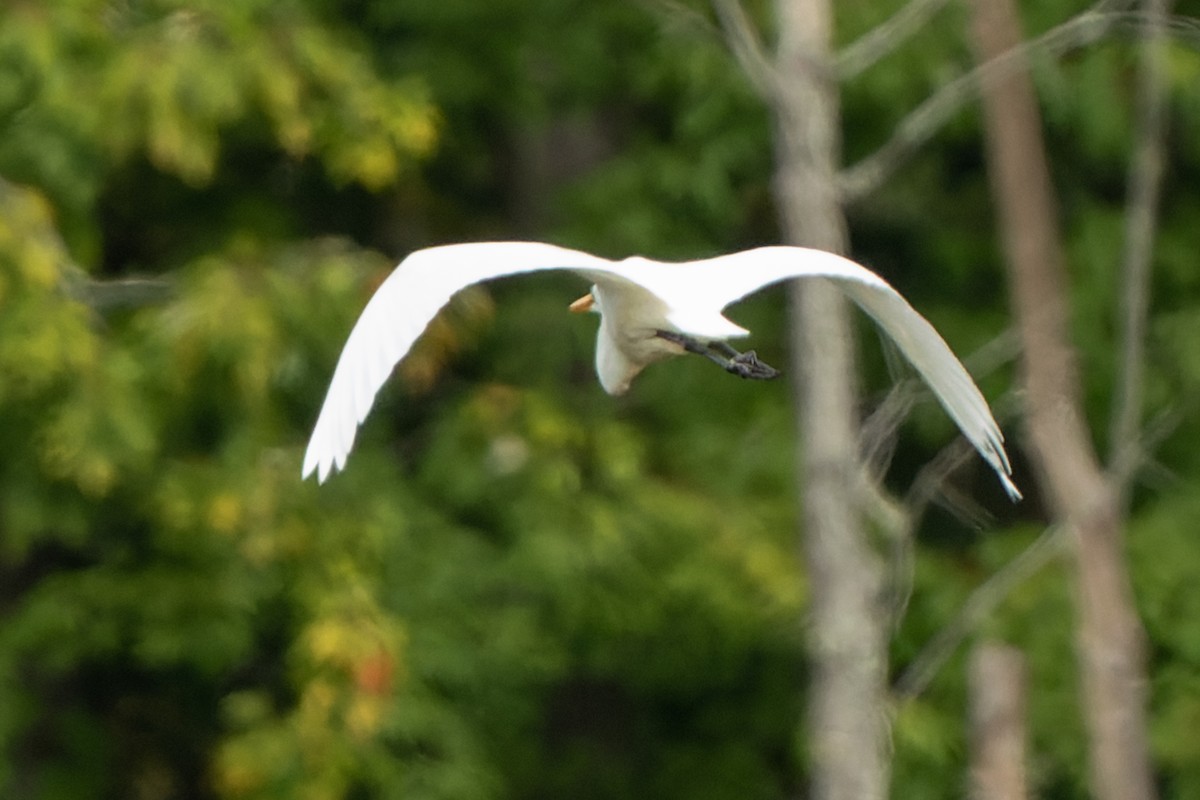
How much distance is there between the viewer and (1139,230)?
4.88 m

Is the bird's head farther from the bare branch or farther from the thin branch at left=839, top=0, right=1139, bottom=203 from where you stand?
the bare branch

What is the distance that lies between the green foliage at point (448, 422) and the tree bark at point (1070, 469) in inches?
32.4

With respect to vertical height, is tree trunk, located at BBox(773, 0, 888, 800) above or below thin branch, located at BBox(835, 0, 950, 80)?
below

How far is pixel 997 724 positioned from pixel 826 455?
0.69 meters

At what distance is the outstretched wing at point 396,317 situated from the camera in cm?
299

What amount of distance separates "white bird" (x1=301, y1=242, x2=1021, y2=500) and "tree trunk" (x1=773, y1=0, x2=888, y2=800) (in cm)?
123

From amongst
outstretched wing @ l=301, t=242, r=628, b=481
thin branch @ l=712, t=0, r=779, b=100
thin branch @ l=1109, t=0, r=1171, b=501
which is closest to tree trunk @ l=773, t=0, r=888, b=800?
thin branch @ l=712, t=0, r=779, b=100

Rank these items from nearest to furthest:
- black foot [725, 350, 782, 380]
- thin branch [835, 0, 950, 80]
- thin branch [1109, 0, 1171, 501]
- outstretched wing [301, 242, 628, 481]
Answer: outstretched wing [301, 242, 628, 481]
black foot [725, 350, 782, 380]
thin branch [1109, 0, 1171, 501]
thin branch [835, 0, 950, 80]

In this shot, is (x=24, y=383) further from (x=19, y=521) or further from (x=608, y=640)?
(x=608, y=640)

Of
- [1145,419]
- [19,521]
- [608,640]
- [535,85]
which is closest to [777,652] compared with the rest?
[608,640]

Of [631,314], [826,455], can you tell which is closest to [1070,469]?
[826,455]

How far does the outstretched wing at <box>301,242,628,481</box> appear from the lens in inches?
118

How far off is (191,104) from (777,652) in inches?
86.4

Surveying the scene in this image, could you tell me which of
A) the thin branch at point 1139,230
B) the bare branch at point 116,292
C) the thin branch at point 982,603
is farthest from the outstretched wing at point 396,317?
the thin branch at point 982,603
